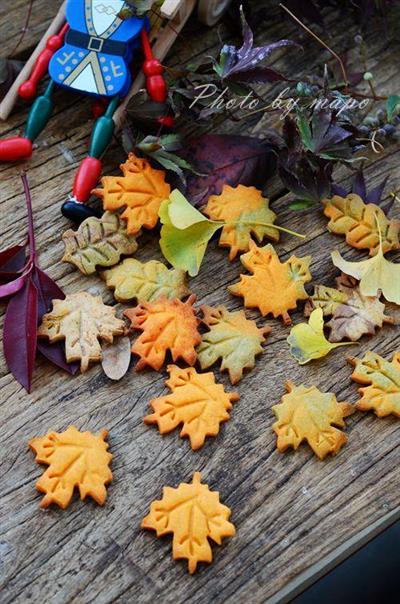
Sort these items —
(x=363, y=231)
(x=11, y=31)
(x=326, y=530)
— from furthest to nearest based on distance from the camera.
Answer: (x=11, y=31), (x=363, y=231), (x=326, y=530)

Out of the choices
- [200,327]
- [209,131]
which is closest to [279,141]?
[209,131]

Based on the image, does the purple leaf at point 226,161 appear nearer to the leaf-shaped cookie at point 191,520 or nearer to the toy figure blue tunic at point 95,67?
the toy figure blue tunic at point 95,67

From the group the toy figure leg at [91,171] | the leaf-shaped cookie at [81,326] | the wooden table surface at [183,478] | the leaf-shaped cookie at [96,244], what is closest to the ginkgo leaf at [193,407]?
the wooden table surface at [183,478]

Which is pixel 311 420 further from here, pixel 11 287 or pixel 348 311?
pixel 11 287

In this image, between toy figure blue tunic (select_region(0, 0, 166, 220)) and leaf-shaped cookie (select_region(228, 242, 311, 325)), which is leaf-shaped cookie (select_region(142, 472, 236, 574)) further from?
toy figure blue tunic (select_region(0, 0, 166, 220))

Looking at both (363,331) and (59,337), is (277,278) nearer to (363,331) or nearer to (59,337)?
(363,331)

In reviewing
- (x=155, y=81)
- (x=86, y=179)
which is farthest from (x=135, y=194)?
(x=155, y=81)
